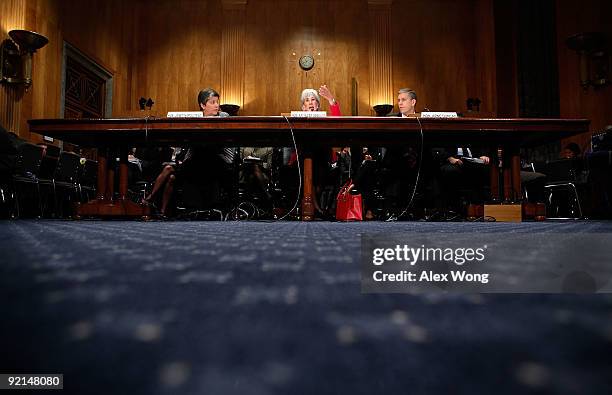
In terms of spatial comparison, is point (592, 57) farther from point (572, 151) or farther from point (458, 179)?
point (458, 179)

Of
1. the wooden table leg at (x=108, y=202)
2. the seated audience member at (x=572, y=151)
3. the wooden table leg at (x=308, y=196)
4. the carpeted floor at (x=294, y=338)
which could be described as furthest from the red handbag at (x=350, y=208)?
the seated audience member at (x=572, y=151)

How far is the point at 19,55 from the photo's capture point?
427cm

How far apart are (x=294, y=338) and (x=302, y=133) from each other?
8.15 ft

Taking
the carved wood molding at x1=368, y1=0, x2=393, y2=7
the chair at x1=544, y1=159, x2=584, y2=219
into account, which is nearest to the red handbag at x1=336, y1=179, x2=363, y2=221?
the chair at x1=544, y1=159, x2=584, y2=219

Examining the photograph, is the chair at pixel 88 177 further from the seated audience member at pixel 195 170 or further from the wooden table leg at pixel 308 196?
the wooden table leg at pixel 308 196

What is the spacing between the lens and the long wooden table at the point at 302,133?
254cm

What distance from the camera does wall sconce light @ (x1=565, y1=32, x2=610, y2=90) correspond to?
492 centimetres

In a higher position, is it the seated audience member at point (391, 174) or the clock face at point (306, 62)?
the clock face at point (306, 62)

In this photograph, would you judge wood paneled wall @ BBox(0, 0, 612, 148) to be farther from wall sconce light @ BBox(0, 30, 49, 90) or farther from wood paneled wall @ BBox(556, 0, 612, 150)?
wall sconce light @ BBox(0, 30, 49, 90)

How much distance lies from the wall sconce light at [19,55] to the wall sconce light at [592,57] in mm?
5266

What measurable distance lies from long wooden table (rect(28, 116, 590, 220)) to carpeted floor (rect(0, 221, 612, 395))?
2236mm

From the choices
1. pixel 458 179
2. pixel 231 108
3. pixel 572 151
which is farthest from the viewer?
pixel 231 108

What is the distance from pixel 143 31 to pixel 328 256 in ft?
21.3

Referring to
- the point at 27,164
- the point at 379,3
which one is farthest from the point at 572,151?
the point at 27,164
